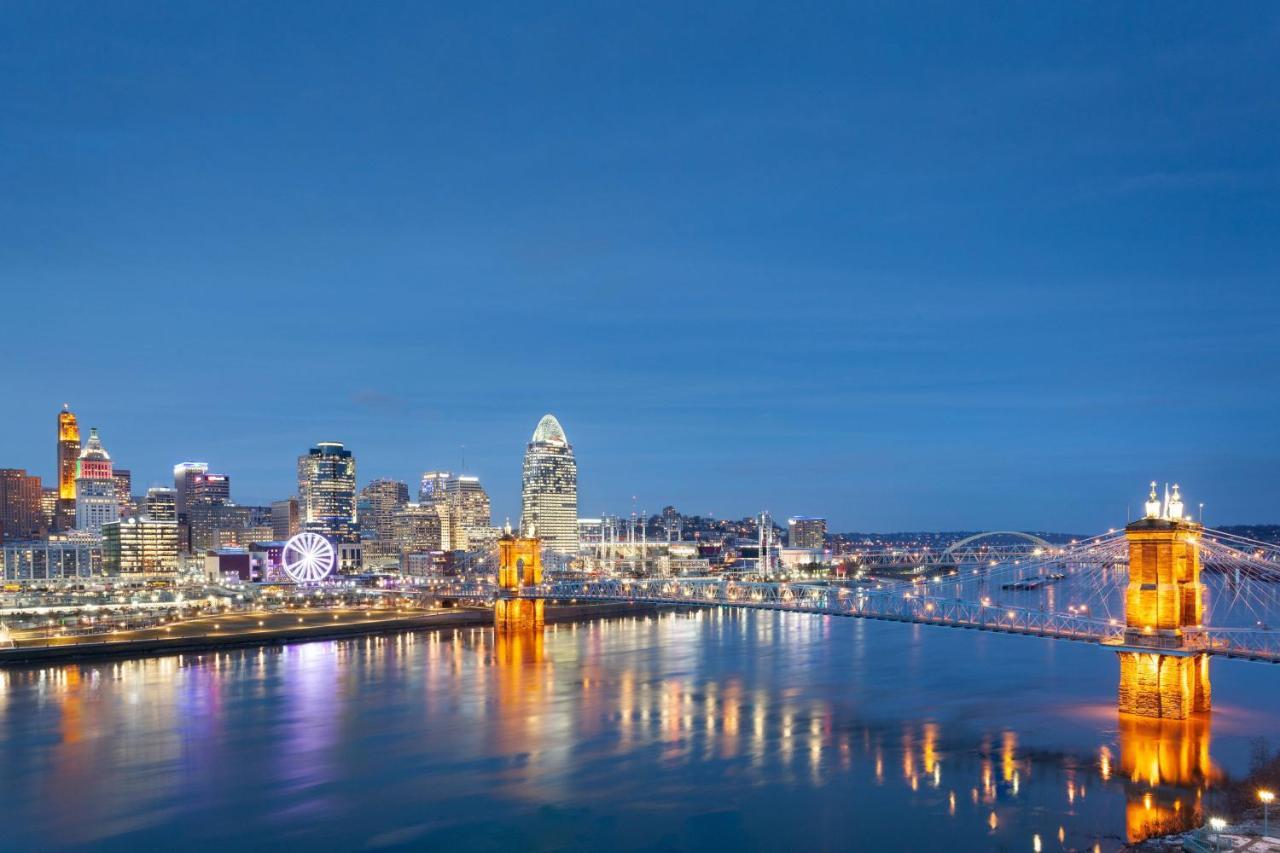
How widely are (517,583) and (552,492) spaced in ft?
384

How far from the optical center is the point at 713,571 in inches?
5723

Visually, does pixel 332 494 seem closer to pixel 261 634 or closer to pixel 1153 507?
pixel 261 634

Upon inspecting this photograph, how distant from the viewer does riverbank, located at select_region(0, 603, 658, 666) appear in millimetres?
52969

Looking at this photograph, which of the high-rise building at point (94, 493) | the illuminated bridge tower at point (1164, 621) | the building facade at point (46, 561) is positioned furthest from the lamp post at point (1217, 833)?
the high-rise building at point (94, 493)

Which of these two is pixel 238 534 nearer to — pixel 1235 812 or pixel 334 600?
pixel 334 600

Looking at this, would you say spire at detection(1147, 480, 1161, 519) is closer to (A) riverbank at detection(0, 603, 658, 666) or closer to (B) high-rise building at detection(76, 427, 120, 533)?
(A) riverbank at detection(0, 603, 658, 666)

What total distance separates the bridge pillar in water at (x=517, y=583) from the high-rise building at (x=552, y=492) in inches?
4260

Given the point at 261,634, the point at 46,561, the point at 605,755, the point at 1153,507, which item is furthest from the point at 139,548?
the point at 1153,507

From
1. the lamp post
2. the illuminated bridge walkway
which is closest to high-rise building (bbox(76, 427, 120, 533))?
the illuminated bridge walkway

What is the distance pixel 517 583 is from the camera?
73.2m

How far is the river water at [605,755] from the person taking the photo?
79.4 ft

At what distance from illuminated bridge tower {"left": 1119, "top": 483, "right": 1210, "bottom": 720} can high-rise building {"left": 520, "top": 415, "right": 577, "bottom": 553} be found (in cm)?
15656

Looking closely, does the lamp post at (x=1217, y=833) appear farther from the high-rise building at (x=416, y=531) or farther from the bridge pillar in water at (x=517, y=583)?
the high-rise building at (x=416, y=531)

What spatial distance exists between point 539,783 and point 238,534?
17416 centimetres
